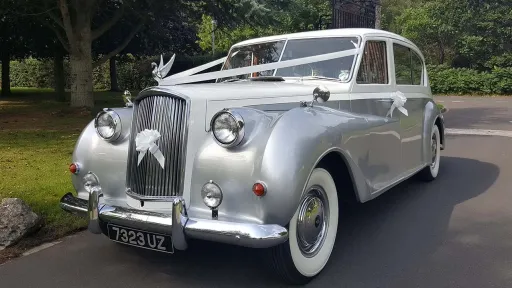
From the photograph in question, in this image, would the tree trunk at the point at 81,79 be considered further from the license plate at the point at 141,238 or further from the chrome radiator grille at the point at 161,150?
the license plate at the point at 141,238

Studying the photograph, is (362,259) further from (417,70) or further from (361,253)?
(417,70)

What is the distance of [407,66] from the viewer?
603 centimetres

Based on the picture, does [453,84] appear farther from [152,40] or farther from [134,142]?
[134,142]

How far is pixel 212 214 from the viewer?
3.37 meters

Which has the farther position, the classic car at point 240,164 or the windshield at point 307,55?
the windshield at point 307,55

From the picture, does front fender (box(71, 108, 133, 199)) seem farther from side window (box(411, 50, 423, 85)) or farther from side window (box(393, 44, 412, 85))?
→ side window (box(411, 50, 423, 85))

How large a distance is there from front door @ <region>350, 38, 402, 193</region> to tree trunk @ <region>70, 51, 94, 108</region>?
37.4 ft

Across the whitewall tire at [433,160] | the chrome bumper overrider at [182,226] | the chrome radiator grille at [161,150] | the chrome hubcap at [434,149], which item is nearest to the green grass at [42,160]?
the chrome bumper overrider at [182,226]

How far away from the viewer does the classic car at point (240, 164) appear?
10.7 ft

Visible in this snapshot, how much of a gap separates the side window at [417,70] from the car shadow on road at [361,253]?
145cm

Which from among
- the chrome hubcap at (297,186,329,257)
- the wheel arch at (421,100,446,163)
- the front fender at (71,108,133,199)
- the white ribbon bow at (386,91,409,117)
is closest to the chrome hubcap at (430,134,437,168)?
the wheel arch at (421,100,446,163)

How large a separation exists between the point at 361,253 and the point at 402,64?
8.49 feet

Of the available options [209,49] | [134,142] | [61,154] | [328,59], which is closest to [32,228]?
[134,142]

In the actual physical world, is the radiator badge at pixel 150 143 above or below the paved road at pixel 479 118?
above
